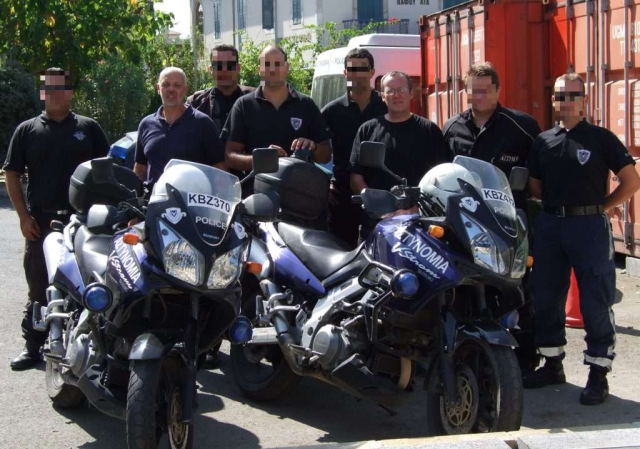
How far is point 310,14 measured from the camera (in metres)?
42.7

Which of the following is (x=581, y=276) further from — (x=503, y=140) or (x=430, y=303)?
(x=430, y=303)

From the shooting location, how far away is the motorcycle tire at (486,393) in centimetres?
449

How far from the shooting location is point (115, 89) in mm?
25406

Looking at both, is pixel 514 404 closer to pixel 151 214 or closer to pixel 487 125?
pixel 151 214

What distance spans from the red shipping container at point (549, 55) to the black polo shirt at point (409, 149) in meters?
3.66

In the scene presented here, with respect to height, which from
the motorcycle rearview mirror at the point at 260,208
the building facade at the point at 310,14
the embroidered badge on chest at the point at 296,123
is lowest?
the motorcycle rearview mirror at the point at 260,208

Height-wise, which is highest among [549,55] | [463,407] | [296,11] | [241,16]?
[241,16]

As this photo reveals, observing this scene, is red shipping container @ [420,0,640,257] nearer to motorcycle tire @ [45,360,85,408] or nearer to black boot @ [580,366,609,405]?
black boot @ [580,366,609,405]

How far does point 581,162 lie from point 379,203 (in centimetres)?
163

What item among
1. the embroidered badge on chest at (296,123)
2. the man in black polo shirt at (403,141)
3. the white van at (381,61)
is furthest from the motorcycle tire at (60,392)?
the white van at (381,61)

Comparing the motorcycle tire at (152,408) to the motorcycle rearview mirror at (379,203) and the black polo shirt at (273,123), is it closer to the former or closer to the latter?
the motorcycle rearview mirror at (379,203)

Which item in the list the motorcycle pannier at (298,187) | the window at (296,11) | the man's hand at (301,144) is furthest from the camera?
the window at (296,11)

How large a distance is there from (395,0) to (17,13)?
24824mm

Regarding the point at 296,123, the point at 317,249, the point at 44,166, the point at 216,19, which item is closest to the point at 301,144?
the point at 296,123
